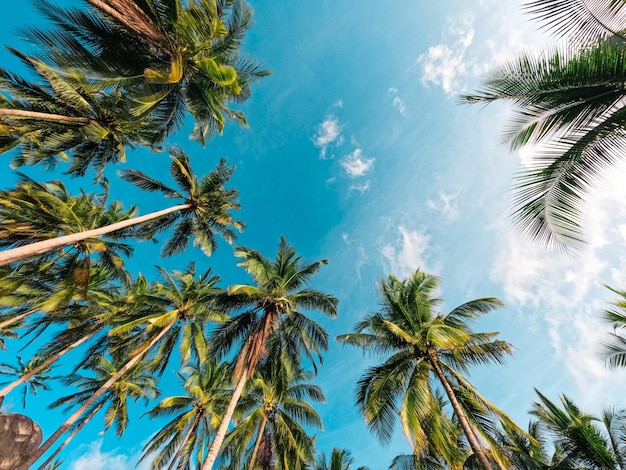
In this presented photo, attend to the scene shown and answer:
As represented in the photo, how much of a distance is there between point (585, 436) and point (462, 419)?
650 centimetres

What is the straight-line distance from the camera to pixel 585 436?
1115 cm

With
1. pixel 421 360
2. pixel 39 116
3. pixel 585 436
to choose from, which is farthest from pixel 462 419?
pixel 39 116

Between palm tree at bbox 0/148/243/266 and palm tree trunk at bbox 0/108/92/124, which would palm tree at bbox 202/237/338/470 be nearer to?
palm tree at bbox 0/148/243/266

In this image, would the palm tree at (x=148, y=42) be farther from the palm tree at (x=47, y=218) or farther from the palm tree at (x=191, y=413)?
the palm tree at (x=191, y=413)

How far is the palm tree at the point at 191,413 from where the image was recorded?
15.9 metres

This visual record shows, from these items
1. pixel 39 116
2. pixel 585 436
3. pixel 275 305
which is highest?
pixel 39 116

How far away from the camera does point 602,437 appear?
38.3 feet

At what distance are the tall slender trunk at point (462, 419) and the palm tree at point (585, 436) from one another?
568 centimetres

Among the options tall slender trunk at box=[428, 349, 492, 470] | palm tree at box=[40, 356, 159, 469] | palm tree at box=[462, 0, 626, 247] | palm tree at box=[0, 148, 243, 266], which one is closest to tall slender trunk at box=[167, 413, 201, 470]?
palm tree at box=[40, 356, 159, 469]

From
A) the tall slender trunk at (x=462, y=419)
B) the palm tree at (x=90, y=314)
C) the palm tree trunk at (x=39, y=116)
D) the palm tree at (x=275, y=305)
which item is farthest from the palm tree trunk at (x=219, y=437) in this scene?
the palm tree trunk at (x=39, y=116)

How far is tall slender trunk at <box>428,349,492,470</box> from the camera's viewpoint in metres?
8.79

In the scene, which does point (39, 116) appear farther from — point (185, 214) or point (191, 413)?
point (191, 413)

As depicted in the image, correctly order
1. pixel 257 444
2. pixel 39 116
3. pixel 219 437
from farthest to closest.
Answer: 1. pixel 257 444
2. pixel 39 116
3. pixel 219 437

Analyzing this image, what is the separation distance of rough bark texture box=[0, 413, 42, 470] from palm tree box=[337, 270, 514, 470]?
615 inches
